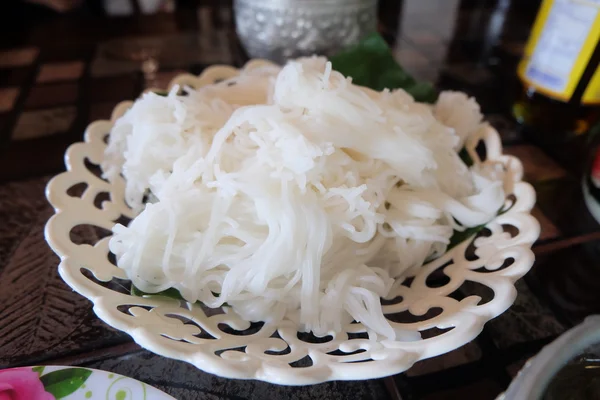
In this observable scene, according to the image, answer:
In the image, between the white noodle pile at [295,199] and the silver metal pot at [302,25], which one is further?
the silver metal pot at [302,25]

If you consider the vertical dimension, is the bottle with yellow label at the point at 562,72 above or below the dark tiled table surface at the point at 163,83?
above

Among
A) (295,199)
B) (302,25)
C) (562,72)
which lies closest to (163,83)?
(302,25)

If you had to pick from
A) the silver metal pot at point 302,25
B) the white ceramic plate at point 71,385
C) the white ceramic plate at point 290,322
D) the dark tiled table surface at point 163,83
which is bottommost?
the dark tiled table surface at point 163,83

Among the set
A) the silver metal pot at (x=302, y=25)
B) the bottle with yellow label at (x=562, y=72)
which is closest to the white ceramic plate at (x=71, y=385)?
the silver metal pot at (x=302, y=25)

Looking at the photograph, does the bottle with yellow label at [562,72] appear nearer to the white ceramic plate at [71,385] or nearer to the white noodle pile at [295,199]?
the white noodle pile at [295,199]

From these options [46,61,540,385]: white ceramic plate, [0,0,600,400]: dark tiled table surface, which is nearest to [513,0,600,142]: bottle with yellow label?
[0,0,600,400]: dark tiled table surface

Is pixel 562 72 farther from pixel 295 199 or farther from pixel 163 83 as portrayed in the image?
pixel 163 83

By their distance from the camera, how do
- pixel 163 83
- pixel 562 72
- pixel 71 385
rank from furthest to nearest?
pixel 163 83, pixel 562 72, pixel 71 385

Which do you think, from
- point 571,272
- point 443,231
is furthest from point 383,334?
point 571,272
